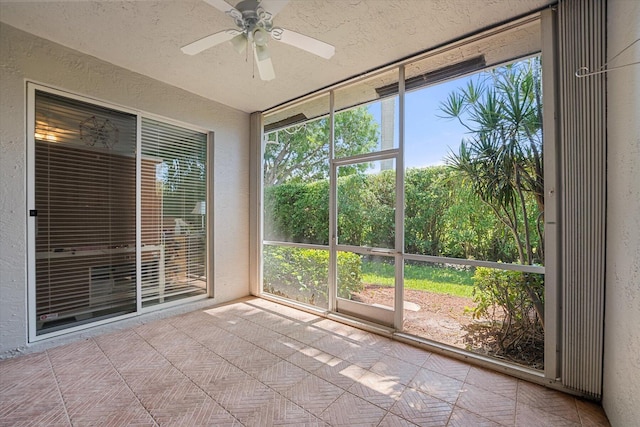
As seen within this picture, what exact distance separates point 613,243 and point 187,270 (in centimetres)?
458

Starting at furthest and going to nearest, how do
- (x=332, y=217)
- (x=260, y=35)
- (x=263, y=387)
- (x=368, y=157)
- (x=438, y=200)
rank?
(x=332, y=217) → (x=368, y=157) → (x=438, y=200) → (x=263, y=387) → (x=260, y=35)

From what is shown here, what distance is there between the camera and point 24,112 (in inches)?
106

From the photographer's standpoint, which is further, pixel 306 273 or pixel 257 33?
pixel 306 273

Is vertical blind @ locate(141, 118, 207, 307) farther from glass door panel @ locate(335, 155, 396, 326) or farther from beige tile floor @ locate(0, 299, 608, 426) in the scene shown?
glass door panel @ locate(335, 155, 396, 326)

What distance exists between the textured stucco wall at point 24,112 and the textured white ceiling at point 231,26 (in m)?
0.15

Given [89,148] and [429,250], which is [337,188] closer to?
[429,250]

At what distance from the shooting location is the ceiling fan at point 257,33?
1.81 m

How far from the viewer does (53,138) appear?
2.93m

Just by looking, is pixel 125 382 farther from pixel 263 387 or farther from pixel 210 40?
pixel 210 40

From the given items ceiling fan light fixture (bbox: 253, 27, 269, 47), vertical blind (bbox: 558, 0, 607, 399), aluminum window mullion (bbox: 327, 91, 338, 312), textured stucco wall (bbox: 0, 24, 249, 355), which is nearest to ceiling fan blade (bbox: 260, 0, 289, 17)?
ceiling fan light fixture (bbox: 253, 27, 269, 47)

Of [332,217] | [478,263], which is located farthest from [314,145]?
[478,263]

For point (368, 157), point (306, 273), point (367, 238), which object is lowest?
point (306, 273)

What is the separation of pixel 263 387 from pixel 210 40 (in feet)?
8.89

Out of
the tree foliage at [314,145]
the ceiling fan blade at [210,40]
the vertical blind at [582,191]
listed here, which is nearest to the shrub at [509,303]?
the vertical blind at [582,191]
